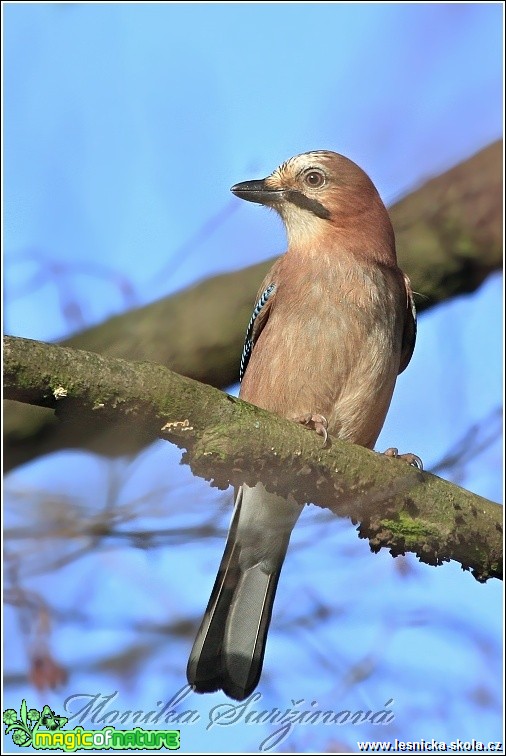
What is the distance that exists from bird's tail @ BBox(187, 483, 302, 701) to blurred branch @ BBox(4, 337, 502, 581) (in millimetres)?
1136

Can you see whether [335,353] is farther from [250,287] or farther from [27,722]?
[27,722]

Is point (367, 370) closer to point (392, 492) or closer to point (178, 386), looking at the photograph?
point (392, 492)

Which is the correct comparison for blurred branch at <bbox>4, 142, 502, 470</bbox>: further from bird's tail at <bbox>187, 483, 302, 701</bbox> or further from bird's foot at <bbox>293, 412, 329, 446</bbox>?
bird's tail at <bbox>187, 483, 302, 701</bbox>

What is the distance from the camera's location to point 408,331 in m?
6.71

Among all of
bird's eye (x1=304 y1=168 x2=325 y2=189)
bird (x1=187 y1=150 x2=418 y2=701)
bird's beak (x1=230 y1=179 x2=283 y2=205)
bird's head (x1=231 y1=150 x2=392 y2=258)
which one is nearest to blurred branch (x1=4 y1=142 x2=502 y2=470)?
bird (x1=187 y1=150 x2=418 y2=701)

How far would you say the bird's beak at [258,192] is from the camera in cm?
660

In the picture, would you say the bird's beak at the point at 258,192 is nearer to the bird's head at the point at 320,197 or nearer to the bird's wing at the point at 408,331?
the bird's head at the point at 320,197

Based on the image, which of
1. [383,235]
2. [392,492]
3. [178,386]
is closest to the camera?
[178,386]

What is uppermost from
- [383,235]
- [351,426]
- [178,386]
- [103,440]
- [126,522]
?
[383,235]

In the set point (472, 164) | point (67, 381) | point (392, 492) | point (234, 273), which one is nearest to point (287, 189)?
point (234, 273)

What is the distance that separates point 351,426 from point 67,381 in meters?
2.61

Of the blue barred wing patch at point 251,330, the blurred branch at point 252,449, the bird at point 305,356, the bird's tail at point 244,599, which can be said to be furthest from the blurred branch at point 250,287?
the blurred branch at point 252,449

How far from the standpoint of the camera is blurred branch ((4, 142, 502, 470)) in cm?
599

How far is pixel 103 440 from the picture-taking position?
13.3ft
